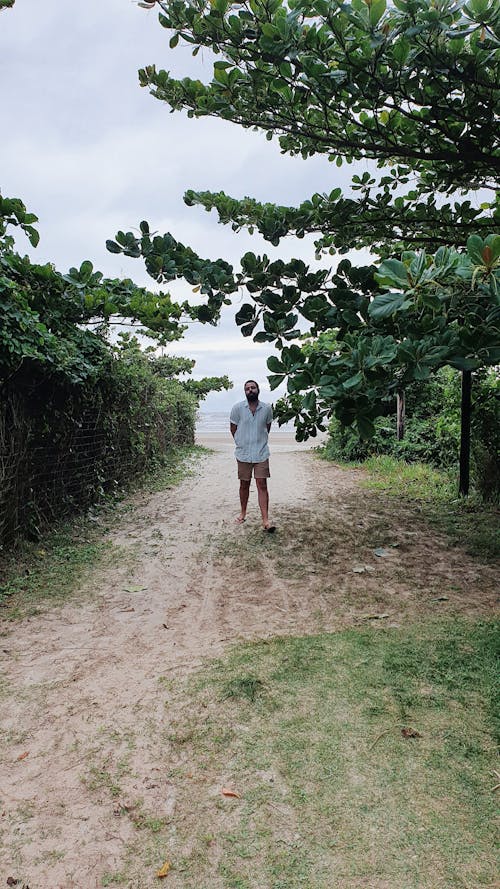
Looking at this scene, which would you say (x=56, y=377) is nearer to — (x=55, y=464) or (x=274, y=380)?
(x=55, y=464)

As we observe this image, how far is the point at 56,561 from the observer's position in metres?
5.59

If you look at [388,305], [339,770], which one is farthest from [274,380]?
[339,770]

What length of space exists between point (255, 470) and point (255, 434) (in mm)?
494

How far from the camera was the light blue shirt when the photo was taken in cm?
697

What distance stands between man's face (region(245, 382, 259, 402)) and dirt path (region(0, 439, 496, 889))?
1.69m

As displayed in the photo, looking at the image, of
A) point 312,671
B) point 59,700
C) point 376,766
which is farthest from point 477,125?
point 59,700

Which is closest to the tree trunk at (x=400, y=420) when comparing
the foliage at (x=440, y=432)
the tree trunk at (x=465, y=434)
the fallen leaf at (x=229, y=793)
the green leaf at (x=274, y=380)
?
the foliage at (x=440, y=432)

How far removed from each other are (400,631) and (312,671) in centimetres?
88

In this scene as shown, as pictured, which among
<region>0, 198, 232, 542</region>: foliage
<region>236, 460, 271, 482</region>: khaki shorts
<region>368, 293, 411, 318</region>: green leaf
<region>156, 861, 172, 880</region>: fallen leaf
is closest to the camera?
<region>156, 861, 172, 880</region>: fallen leaf

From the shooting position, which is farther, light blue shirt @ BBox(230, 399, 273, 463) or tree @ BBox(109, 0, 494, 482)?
light blue shirt @ BBox(230, 399, 273, 463)

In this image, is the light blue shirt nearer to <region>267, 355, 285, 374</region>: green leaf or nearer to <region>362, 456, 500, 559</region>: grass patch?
<region>362, 456, 500, 559</region>: grass patch

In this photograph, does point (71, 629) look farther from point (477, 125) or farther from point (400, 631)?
point (477, 125)

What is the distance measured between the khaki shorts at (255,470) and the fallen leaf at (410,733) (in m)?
4.44

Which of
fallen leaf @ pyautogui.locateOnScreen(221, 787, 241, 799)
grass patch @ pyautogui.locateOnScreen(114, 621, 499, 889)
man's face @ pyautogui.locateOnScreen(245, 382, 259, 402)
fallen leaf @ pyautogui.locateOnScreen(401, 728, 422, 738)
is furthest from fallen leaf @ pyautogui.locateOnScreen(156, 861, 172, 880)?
man's face @ pyautogui.locateOnScreen(245, 382, 259, 402)
